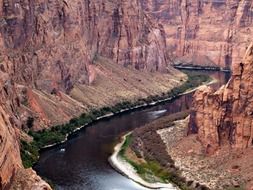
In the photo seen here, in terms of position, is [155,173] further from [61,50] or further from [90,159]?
[61,50]

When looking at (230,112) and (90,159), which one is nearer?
(230,112)

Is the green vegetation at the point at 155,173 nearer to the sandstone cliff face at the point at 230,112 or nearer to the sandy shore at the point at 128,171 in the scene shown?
the sandy shore at the point at 128,171

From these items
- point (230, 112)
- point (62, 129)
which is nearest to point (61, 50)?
point (62, 129)

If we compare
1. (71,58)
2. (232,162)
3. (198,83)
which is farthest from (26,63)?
(198,83)

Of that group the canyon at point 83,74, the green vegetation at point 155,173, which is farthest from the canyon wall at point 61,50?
the green vegetation at point 155,173

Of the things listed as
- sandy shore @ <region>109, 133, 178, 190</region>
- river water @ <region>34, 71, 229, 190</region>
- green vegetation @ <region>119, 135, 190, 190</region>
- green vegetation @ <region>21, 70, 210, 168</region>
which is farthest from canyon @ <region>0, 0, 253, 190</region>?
sandy shore @ <region>109, 133, 178, 190</region>

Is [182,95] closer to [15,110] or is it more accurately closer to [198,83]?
[198,83]
